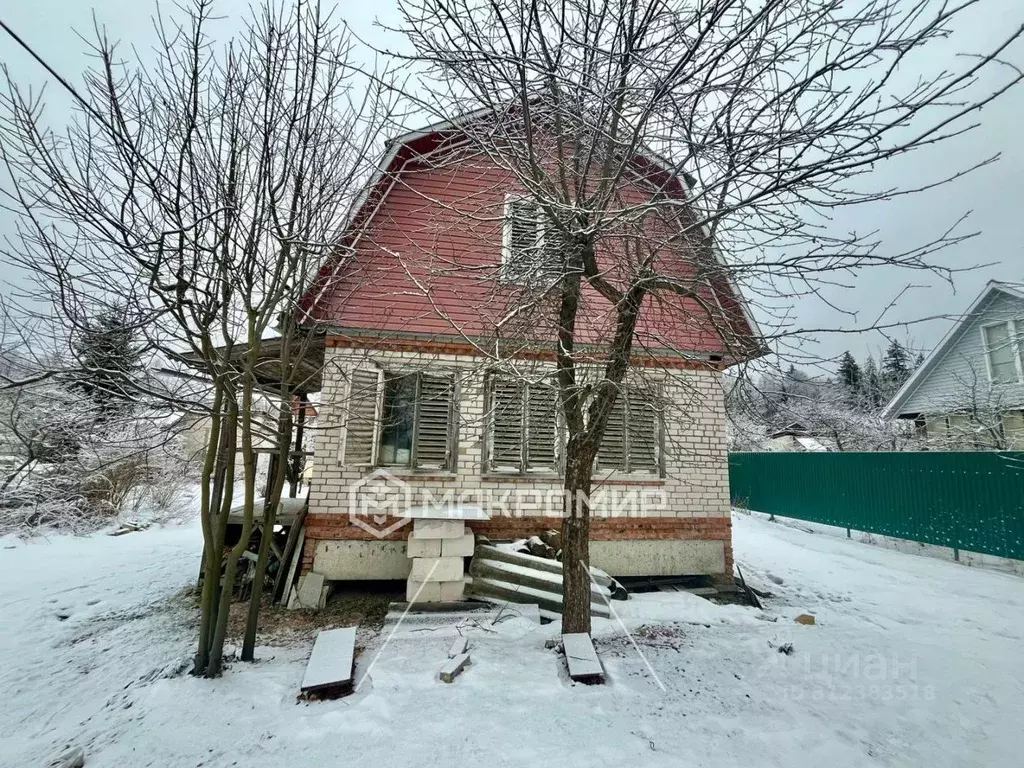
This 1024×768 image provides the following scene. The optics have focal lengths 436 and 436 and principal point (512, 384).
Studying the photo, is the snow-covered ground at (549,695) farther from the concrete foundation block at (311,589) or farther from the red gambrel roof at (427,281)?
the red gambrel roof at (427,281)

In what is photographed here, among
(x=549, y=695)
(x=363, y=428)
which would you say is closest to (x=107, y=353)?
(x=363, y=428)

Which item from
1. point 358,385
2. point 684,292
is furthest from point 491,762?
point 358,385

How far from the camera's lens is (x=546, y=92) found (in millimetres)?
3260

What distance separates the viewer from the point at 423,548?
4918 millimetres

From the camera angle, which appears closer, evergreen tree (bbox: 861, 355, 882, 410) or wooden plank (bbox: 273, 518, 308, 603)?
wooden plank (bbox: 273, 518, 308, 603)

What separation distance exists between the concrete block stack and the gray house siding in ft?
47.6

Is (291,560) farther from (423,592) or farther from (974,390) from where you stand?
(974,390)

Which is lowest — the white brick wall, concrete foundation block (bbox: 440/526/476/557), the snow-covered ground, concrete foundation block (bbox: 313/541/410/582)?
the snow-covered ground

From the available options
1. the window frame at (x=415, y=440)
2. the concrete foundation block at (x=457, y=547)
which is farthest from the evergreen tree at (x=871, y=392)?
the concrete foundation block at (x=457, y=547)

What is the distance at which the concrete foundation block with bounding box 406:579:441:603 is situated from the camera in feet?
16.1

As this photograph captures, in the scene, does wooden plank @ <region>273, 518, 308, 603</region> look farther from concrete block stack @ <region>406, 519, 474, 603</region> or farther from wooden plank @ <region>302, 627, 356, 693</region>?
wooden plank @ <region>302, 627, 356, 693</region>

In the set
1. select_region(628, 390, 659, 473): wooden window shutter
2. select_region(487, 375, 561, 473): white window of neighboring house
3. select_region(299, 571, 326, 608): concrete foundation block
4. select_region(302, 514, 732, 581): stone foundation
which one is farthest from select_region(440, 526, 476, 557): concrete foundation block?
select_region(628, 390, 659, 473): wooden window shutter

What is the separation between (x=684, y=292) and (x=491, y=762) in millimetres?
3409

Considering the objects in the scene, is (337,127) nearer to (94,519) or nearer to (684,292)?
(684,292)
